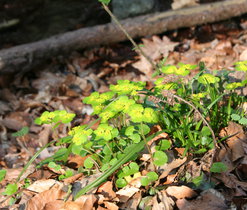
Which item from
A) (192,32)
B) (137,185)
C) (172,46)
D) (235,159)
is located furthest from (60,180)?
(192,32)

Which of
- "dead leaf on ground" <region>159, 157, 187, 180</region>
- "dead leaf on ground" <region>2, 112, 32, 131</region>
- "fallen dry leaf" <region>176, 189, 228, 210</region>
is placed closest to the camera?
"fallen dry leaf" <region>176, 189, 228, 210</region>

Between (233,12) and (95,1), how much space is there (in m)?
2.03

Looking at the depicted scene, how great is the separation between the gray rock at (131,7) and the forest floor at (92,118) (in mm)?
574

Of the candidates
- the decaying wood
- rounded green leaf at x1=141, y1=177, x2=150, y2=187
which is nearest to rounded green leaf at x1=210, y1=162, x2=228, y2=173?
rounded green leaf at x1=141, y1=177, x2=150, y2=187

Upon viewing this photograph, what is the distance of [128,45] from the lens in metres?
4.49

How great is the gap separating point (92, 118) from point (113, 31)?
1461 millimetres

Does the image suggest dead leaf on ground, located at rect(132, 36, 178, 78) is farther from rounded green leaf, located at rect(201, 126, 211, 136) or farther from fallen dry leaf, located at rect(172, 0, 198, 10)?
rounded green leaf, located at rect(201, 126, 211, 136)

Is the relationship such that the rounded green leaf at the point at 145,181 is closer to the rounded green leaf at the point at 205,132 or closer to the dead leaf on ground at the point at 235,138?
the rounded green leaf at the point at 205,132

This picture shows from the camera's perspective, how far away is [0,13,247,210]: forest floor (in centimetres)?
185

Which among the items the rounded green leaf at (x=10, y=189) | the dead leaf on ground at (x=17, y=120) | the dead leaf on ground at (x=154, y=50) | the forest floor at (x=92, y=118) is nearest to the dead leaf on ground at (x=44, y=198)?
the forest floor at (x=92, y=118)

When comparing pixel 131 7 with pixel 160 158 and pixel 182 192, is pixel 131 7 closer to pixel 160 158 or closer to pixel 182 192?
pixel 160 158

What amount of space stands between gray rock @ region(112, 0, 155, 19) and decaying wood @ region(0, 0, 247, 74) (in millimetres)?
440

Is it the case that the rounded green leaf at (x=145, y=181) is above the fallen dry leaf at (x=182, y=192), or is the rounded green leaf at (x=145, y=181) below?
above

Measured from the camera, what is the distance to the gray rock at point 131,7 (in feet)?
15.7
